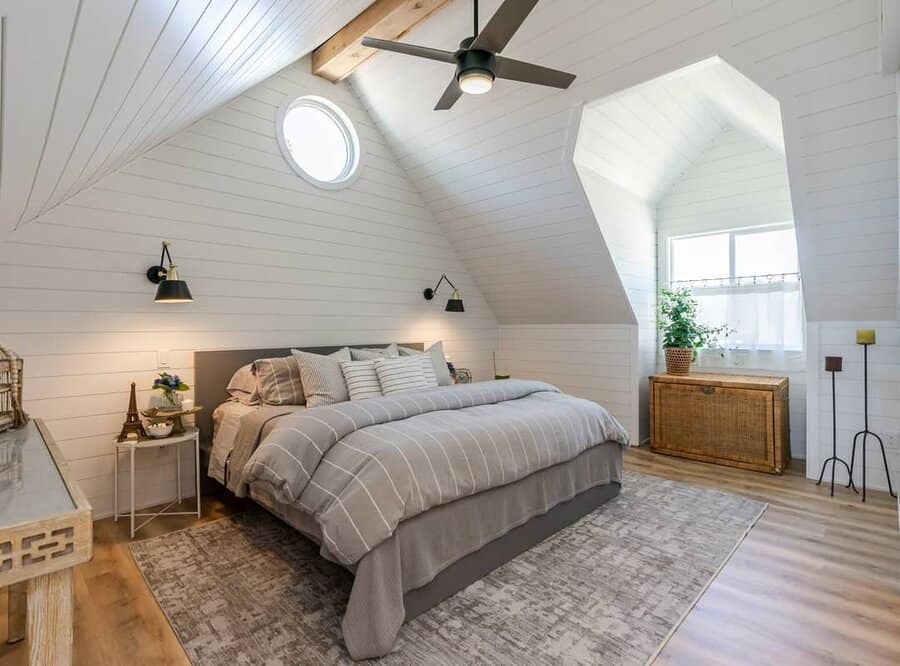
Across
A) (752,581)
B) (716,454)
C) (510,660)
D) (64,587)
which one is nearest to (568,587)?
(510,660)

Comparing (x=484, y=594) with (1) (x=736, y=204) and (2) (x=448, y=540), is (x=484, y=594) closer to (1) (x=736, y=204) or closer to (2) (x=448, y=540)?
(2) (x=448, y=540)

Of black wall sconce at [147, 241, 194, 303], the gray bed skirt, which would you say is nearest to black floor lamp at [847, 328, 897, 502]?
the gray bed skirt

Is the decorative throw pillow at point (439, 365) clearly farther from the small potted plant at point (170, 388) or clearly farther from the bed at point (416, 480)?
the small potted plant at point (170, 388)

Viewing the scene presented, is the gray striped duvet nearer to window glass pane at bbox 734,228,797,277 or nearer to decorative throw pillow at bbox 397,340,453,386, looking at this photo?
decorative throw pillow at bbox 397,340,453,386

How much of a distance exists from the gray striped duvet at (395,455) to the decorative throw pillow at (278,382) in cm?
70

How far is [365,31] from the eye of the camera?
342 centimetres

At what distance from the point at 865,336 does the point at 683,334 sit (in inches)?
53.6

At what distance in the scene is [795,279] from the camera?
4242 mm

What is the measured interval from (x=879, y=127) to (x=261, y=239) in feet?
12.9

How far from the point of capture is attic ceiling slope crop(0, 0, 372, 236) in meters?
0.66

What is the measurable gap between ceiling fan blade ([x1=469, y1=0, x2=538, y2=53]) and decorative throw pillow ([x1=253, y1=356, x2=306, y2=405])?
226cm

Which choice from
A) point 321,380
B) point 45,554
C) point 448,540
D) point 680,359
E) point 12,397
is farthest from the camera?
point 680,359

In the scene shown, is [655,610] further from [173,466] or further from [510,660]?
[173,466]

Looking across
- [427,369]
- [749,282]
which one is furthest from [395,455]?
[749,282]
